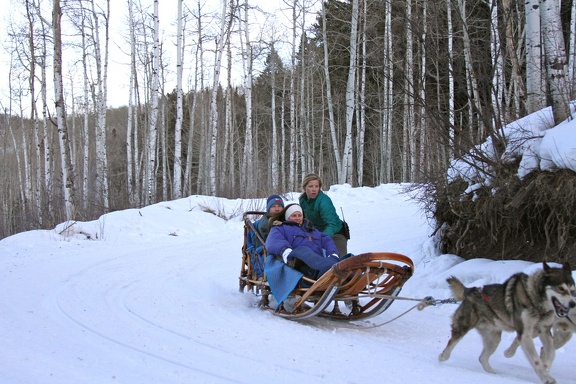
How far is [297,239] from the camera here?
5.93 metres

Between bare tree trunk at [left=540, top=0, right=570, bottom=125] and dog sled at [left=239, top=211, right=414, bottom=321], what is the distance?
9.55 ft

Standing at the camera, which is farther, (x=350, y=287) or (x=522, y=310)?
(x=350, y=287)

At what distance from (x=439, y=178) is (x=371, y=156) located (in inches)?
1068

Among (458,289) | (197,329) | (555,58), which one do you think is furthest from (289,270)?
(555,58)

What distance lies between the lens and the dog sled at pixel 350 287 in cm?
487

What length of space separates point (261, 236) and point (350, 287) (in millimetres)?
1531

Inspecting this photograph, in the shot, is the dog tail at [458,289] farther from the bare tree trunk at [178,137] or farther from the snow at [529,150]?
the bare tree trunk at [178,137]

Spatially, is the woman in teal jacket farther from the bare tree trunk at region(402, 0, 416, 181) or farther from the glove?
the bare tree trunk at region(402, 0, 416, 181)

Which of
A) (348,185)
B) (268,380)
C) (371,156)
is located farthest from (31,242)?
(371,156)

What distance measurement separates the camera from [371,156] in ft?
112

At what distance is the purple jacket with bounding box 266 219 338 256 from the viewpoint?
5.72 m

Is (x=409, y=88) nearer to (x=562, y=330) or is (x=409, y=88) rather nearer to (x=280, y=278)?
(x=280, y=278)

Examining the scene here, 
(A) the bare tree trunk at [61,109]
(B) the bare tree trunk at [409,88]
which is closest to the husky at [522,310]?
(B) the bare tree trunk at [409,88]

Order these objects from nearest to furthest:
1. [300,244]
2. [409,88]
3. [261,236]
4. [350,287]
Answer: [350,287] < [300,244] < [261,236] < [409,88]
